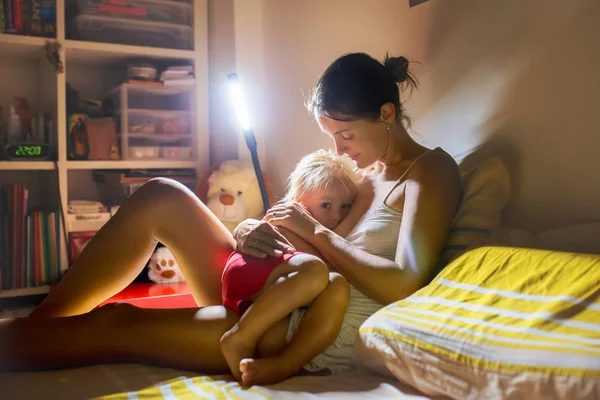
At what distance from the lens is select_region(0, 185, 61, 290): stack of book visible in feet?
8.19

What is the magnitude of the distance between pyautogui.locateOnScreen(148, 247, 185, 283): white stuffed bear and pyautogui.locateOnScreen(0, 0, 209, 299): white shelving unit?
0.39 metres

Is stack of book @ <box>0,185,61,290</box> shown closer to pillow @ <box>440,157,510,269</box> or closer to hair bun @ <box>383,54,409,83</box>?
hair bun @ <box>383,54,409,83</box>

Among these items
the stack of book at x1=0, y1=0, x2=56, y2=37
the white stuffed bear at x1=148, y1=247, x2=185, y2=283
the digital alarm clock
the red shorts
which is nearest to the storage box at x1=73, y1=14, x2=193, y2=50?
the stack of book at x1=0, y1=0, x2=56, y2=37

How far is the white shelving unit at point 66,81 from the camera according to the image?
8.42ft

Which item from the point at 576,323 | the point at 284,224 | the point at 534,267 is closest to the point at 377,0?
the point at 284,224

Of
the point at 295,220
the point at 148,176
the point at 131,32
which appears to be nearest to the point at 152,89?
the point at 131,32

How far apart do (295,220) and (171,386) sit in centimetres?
51

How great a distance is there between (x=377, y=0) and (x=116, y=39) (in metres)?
1.39

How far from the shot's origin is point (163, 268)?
2.56 metres

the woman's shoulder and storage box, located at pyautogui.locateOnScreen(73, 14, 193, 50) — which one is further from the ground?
storage box, located at pyautogui.locateOnScreen(73, 14, 193, 50)

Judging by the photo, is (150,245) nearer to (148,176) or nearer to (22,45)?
(148,176)

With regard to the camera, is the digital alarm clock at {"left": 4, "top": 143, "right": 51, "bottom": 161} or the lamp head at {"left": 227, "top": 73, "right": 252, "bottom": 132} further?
the digital alarm clock at {"left": 4, "top": 143, "right": 51, "bottom": 161}

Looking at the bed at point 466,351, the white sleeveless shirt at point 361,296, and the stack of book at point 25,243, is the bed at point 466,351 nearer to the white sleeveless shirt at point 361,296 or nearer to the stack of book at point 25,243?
the white sleeveless shirt at point 361,296

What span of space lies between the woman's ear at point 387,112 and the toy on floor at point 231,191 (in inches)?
41.8
